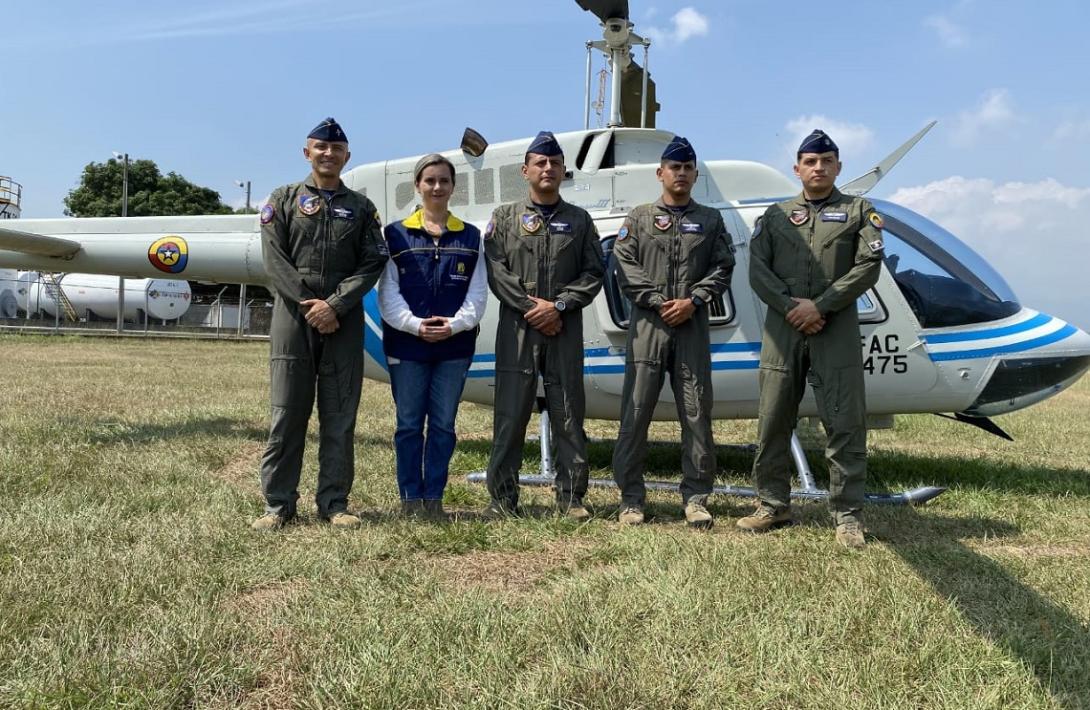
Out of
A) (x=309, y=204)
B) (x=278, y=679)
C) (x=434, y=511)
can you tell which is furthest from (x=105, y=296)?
(x=278, y=679)

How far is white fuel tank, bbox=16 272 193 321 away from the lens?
31.7 meters

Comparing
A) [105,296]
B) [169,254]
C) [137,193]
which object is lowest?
[105,296]

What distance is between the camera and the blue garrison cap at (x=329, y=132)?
405 cm

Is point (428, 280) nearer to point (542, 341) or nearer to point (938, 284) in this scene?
point (542, 341)

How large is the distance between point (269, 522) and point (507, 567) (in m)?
1.39

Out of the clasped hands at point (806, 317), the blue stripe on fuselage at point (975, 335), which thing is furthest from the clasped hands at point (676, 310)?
the blue stripe on fuselage at point (975, 335)

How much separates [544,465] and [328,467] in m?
1.78

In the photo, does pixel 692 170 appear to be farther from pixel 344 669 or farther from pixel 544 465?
pixel 344 669

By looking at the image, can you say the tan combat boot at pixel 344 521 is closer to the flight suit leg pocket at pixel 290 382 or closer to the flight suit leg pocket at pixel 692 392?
the flight suit leg pocket at pixel 290 382

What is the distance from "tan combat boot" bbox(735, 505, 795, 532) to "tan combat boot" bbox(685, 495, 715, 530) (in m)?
0.19

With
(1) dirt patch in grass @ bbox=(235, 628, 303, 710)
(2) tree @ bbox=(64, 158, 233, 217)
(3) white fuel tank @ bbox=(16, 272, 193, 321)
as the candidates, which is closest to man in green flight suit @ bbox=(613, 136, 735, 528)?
(1) dirt patch in grass @ bbox=(235, 628, 303, 710)

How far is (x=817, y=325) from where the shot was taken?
395 centimetres

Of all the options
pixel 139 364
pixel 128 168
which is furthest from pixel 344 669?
pixel 128 168

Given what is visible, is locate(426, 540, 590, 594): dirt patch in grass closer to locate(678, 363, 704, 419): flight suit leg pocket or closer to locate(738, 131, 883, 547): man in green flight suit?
locate(678, 363, 704, 419): flight suit leg pocket
